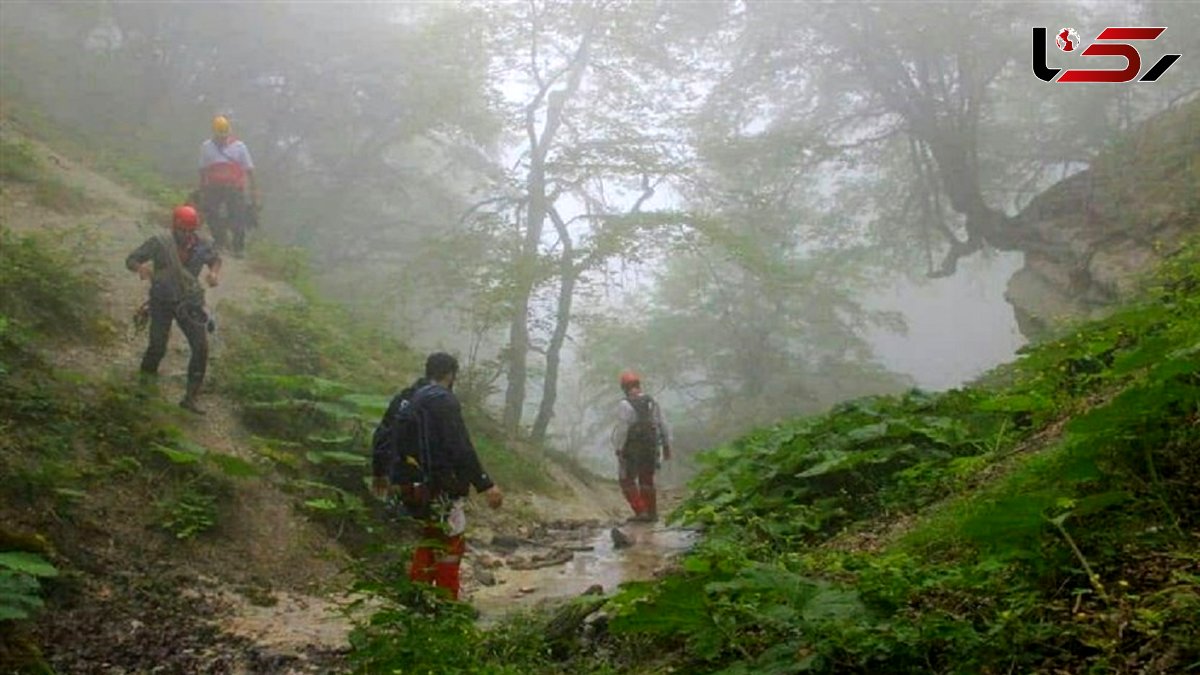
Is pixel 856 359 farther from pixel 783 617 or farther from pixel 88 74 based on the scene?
pixel 783 617

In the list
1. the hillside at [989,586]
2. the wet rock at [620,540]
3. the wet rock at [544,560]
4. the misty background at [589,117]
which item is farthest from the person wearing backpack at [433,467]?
the misty background at [589,117]

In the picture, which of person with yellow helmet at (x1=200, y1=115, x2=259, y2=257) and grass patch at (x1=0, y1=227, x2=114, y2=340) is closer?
grass patch at (x1=0, y1=227, x2=114, y2=340)

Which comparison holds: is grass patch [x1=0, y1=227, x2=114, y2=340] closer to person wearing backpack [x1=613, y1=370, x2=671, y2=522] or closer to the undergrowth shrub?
person wearing backpack [x1=613, y1=370, x2=671, y2=522]

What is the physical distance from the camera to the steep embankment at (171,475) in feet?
18.9

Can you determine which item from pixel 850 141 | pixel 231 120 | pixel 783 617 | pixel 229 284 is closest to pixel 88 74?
pixel 231 120

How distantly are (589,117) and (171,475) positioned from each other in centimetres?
1640

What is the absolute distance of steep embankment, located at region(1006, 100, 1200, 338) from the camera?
16.0 metres

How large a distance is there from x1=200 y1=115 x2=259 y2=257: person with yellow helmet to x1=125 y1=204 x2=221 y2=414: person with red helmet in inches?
216

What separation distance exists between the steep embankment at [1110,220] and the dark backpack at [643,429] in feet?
22.8

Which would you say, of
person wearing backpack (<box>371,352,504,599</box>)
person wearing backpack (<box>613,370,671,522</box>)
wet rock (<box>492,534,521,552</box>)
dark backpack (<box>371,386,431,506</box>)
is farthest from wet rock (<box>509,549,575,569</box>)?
dark backpack (<box>371,386,431,506</box>)

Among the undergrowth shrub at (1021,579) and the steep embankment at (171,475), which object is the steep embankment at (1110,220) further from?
the undergrowth shrub at (1021,579)

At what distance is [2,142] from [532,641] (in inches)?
576

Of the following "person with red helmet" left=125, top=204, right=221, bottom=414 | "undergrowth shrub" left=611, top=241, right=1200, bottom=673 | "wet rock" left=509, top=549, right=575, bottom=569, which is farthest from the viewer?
"wet rock" left=509, top=549, right=575, bottom=569

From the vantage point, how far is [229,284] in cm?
1408
